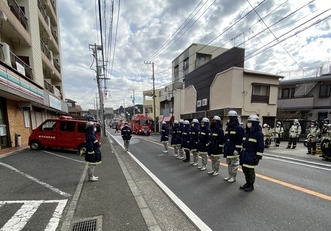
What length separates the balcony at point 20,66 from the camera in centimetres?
927

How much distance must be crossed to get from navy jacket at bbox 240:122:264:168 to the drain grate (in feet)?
11.9

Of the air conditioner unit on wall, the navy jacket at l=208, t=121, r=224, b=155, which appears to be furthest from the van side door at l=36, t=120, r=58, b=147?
the navy jacket at l=208, t=121, r=224, b=155

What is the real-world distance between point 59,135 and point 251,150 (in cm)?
948

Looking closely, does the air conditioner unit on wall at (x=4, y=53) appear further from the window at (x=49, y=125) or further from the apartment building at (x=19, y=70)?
the window at (x=49, y=125)

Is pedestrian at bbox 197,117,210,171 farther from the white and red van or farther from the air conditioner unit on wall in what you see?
the air conditioner unit on wall

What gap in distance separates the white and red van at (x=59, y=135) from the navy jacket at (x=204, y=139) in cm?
653

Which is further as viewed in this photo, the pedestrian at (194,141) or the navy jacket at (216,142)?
the pedestrian at (194,141)

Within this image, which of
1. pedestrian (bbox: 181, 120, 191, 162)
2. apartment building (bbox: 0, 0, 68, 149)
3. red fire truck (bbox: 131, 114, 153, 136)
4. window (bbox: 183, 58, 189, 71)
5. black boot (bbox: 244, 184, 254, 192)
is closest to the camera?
black boot (bbox: 244, 184, 254, 192)

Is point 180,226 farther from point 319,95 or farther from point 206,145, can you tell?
point 319,95

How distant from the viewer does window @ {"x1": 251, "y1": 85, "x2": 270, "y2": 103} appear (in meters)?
16.2

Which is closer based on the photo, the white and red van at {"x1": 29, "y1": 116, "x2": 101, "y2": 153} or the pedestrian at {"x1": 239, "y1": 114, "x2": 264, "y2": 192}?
the pedestrian at {"x1": 239, "y1": 114, "x2": 264, "y2": 192}

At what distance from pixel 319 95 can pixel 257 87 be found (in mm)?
8993

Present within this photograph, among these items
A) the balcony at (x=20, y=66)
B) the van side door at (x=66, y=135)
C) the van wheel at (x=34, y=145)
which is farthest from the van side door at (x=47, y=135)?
the balcony at (x=20, y=66)

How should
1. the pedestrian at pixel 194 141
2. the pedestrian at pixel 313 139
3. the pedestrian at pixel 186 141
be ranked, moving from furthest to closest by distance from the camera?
the pedestrian at pixel 313 139 < the pedestrian at pixel 186 141 < the pedestrian at pixel 194 141
